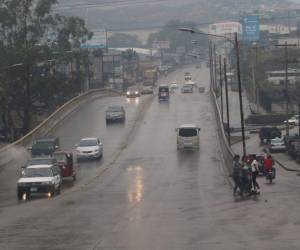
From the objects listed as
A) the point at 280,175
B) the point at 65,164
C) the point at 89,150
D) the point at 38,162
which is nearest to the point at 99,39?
the point at 89,150

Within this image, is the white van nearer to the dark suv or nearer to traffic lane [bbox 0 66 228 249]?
traffic lane [bbox 0 66 228 249]

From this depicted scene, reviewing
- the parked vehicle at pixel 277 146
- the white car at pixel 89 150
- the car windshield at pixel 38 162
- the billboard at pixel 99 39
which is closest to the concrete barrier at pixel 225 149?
the parked vehicle at pixel 277 146

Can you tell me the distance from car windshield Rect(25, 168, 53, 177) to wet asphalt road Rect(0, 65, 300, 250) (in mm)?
1182

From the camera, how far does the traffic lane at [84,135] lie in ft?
151

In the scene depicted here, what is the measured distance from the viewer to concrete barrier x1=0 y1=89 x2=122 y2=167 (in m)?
60.0

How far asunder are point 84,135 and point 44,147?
14.2 metres

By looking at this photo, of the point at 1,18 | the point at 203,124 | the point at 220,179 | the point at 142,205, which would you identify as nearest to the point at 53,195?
the point at 142,205

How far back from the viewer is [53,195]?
38.2 meters

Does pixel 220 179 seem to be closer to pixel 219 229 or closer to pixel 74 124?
pixel 219 229

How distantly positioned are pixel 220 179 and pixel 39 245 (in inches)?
925

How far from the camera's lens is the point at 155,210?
30047mm

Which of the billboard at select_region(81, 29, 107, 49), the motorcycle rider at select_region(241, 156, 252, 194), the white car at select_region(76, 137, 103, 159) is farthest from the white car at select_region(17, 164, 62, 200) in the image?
the billboard at select_region(81, 29, 107, 49)

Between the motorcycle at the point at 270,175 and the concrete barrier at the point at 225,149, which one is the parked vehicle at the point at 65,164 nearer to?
the concrete barrier at the point at 225,149

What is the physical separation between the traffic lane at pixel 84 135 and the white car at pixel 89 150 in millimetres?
434
